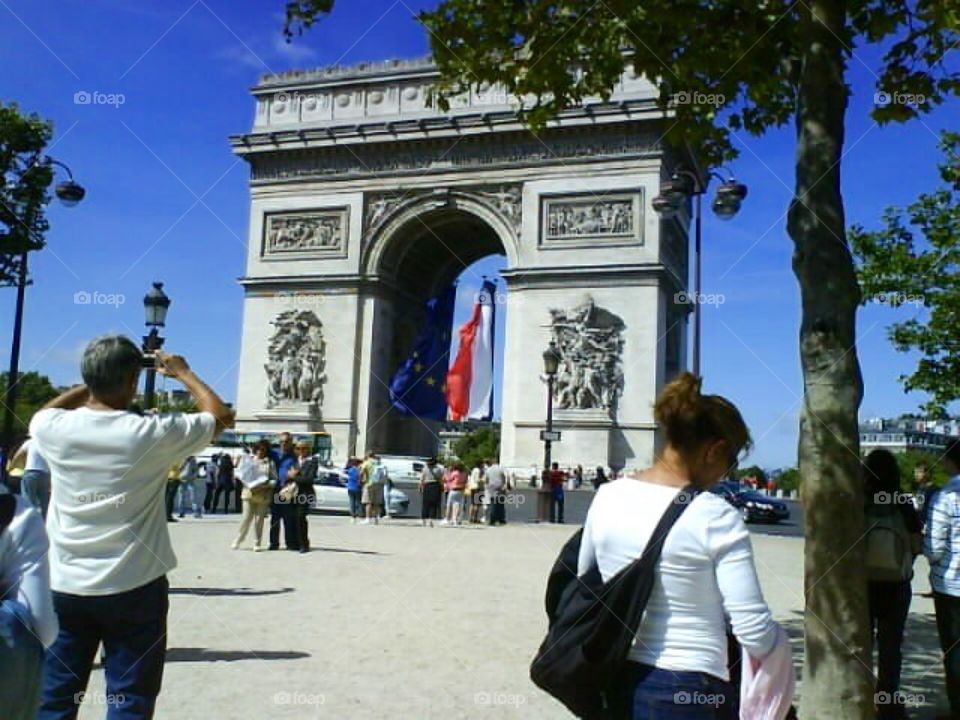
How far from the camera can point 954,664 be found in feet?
17.0

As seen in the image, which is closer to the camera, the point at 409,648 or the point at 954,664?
the point at 954,664

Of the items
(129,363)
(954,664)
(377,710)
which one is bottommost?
(377,710)

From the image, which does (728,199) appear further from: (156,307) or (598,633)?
(598,633)

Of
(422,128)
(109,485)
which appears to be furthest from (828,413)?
(422,128)

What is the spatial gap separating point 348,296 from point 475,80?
83.2 feet

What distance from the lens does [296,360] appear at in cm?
3344

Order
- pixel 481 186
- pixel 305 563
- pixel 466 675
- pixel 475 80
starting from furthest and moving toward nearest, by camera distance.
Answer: pixel 481 186 < pixel 305 563 < pixel 475 80 < pixel 466 675

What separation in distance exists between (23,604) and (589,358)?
2762 cm

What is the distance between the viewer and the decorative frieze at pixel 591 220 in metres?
29.9

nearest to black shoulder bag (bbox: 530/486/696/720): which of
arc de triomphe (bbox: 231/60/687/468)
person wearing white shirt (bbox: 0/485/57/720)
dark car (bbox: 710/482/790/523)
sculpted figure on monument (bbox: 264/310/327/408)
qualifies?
person wearing white shirt (bbox: 0/485/57/720)

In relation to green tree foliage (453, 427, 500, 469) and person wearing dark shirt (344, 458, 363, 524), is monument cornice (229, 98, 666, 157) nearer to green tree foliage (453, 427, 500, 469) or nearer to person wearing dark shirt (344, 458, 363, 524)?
person wearing dark shirt (344, 458, 363, 524)

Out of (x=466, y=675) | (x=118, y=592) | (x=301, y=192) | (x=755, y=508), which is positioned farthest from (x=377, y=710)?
(x=301, y=192)

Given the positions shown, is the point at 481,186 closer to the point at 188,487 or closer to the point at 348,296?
the point at 348,296

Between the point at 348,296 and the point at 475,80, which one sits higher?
the point at 348,296
